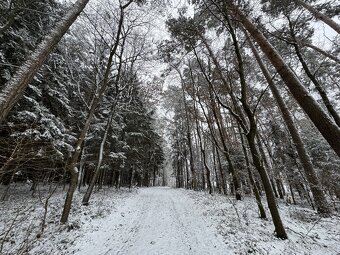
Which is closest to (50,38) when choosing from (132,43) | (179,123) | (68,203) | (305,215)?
(68,203)

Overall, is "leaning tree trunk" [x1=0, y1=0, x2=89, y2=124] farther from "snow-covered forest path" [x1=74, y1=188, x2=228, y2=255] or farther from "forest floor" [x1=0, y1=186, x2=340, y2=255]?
"snow-covered forest path" [x1=74, y1=188, x2=228, y2=255]

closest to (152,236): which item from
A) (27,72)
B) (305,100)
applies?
(27,72)

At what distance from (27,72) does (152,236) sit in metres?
5.10

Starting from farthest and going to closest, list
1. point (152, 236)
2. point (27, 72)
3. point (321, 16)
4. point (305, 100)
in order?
point (321, 16) < point (152, 236) < point (305, 100) < point (27, 72)

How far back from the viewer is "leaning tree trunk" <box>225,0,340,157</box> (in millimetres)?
3463

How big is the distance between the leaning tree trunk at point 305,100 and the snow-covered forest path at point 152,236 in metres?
3.55

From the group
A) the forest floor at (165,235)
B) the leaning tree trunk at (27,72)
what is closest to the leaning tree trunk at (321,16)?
the forest floor at (165,235)

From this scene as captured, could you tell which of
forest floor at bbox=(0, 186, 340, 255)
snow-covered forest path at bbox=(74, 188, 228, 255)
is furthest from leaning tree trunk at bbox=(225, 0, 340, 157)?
snow-covered forest path at bbox=(74, 188, 228, 255)

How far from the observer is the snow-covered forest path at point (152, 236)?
4020 millimetres

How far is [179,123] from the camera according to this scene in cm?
2298

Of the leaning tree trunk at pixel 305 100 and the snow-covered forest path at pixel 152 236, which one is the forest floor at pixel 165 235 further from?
the leaning tree trunk at pixel 305 100

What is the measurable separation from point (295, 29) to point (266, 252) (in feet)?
30.2

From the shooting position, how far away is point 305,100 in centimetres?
399

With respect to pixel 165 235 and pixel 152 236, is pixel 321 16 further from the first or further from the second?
pixel 152 236
